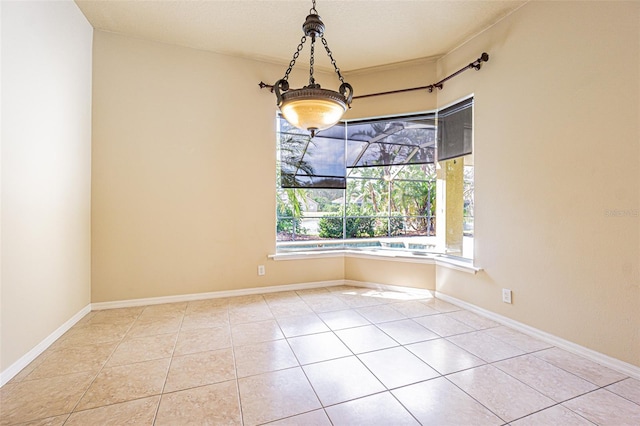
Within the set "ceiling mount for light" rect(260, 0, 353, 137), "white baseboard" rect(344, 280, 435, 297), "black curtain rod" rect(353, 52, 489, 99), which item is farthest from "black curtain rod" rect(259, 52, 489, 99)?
"white baseboard" rect(344, 280, 435, 297)

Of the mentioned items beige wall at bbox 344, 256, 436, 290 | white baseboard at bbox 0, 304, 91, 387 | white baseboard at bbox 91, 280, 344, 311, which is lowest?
white baseboard at bbox 0, 304, 91, 387

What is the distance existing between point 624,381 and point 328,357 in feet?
6.19

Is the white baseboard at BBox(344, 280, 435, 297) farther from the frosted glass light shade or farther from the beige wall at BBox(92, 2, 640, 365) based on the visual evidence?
the frosted glass light shade

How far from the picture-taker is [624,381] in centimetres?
185

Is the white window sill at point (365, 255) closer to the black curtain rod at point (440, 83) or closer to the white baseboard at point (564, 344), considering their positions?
the white baseboard at point (564, 344)

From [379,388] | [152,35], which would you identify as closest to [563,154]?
[379,388]

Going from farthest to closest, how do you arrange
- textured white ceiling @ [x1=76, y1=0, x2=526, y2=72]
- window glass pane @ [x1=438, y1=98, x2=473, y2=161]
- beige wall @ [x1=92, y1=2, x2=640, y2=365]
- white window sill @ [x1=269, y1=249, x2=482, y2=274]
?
white window sill @ [x1=269, y1=249, x2=482, y2=274] < window glass pane @ [x1=438, y1=98, x2=473, y2=161] < textured white ceiling @ [x1=76, y1=0, x2=526, y2=72] < beige wall @ [x1=92, y1=2, x2=640, y2=365]

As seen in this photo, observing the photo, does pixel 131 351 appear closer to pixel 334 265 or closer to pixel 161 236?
pixel 161 236

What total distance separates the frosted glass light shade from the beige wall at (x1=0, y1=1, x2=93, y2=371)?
1.80m

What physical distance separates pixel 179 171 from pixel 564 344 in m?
3.90

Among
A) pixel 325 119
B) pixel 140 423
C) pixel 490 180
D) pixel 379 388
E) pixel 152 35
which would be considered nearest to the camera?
pixel 140 423

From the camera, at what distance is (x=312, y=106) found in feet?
5.96

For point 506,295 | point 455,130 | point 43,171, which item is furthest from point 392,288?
point 43,171

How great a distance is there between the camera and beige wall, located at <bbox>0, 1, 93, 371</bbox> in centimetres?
189
